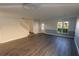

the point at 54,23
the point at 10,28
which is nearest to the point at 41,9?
the point at 54,23

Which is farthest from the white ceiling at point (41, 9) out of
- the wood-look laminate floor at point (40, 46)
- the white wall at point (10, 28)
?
the wood-look laminate floor at point (40, 46)

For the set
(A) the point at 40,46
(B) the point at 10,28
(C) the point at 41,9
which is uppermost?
(C) the point at 41,9

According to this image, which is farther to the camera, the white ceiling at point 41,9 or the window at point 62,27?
the window at point 62,27

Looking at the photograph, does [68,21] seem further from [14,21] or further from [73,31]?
[14,21]

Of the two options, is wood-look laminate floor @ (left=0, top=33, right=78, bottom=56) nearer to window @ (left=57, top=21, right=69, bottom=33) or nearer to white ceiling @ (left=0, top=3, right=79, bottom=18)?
window @ (left=57, top=21, right=69, bottom=33)

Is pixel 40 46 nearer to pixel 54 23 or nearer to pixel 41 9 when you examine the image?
pixel 54 23

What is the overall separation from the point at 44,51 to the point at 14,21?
49 cm

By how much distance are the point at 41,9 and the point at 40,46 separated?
1.38ft

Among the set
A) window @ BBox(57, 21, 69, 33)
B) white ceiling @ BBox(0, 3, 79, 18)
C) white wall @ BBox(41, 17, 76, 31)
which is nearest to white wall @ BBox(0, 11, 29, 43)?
white ceiling @ BBox(0, 3, 79, 18)

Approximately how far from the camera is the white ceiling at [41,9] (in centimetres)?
96

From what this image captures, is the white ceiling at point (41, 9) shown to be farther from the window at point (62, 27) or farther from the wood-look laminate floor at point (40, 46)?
the wood-look laminate floor at point (40, 46)

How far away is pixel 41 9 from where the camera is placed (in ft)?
3.36

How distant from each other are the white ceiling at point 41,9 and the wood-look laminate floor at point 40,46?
259 millimetres

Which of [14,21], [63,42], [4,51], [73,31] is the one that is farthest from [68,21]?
[4,51]
